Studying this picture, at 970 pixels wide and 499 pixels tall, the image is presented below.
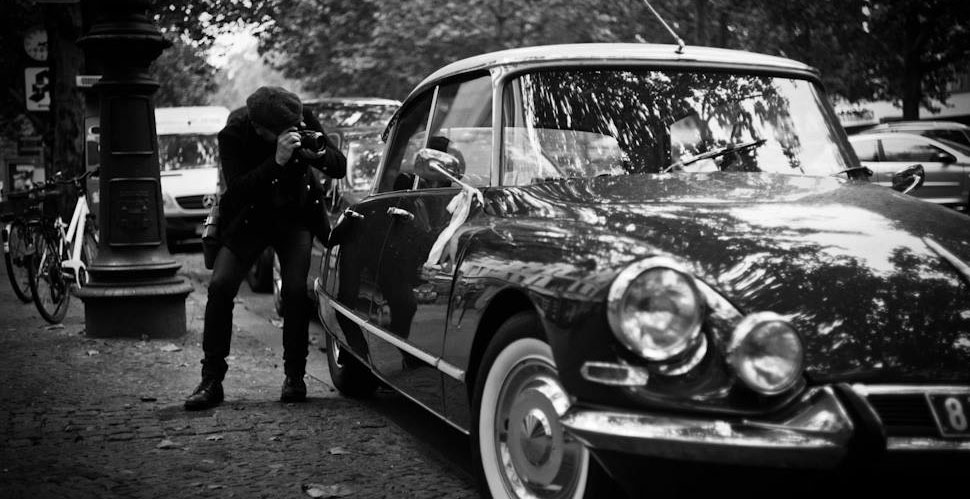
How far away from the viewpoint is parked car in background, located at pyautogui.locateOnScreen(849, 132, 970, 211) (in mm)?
21297

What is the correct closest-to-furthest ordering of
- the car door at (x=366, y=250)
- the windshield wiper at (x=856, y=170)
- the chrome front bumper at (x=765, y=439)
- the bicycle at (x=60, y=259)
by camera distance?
the chrome front bumper at (x=765, y=439)
the windshield wiper at (x=856, y=170)
the car door at (x=366, y=250)
the bicycle at (x=60, y=259)

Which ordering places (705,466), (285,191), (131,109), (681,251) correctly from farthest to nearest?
1. (131,109)
2. (285,191)
3. (681,251)
4. (705,466)

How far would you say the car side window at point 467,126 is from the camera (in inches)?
171

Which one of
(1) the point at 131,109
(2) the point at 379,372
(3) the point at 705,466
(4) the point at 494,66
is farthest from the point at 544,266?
(1) the point at 131,109

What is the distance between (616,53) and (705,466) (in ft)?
7.01

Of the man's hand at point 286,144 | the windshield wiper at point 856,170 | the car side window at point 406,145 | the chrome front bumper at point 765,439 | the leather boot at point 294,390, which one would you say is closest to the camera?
the chrome front bumper at point 765,439

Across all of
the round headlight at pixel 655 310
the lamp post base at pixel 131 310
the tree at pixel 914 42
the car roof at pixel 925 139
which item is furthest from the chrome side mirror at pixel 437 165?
the tree at pixel 914 42

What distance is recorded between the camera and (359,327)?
5.22 metres

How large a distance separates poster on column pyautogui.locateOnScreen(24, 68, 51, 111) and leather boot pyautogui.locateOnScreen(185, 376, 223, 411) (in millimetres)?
13262

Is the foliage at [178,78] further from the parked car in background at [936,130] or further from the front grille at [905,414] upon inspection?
the front grille at [905,414]

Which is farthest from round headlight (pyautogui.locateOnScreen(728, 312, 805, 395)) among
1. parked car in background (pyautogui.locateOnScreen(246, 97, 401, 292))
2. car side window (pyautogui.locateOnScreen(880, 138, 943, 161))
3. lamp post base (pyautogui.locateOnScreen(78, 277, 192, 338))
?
car side window (pyautogui.locateOnScreen(880, 138, 943, 161))

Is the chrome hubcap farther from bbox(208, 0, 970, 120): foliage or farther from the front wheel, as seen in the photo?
bbox(208, 0, 970, 120): foliage

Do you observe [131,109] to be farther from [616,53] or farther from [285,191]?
[616,53]

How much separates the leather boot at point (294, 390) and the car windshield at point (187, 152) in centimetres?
1334
